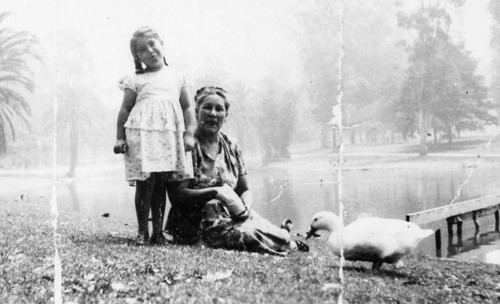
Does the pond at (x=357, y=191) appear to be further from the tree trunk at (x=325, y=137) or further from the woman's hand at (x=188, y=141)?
the woman's hand at (x=188, y=141)

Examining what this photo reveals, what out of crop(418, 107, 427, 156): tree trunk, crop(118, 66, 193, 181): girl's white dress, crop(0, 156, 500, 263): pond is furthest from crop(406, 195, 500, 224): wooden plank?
crop(418, 107, 427, 156): tree trunk

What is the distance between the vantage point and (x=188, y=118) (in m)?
4.45

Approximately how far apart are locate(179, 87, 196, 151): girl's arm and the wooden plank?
3.98 metres

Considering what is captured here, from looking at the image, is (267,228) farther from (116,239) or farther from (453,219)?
(453,219)

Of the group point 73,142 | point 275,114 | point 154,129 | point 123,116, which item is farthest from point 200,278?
point 275,114

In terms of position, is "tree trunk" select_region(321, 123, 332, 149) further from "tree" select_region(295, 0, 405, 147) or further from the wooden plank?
the wooden plank

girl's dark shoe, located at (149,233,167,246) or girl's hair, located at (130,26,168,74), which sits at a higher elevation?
girl's hair, located at (130,26,168,74)

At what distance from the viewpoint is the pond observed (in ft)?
33.2

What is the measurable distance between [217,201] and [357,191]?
11911mm

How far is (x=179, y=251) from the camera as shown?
405 centimetres

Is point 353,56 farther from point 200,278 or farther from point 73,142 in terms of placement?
point 200,278

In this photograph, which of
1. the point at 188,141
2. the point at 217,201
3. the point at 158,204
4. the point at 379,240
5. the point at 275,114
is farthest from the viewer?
the point at 275,114

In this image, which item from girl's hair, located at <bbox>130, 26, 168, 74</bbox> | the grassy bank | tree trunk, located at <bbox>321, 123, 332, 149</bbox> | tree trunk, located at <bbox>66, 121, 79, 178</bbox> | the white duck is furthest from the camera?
tree trunk, located at <bbox>321, 123, 332, 149</bbox>

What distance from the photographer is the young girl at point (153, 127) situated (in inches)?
167
